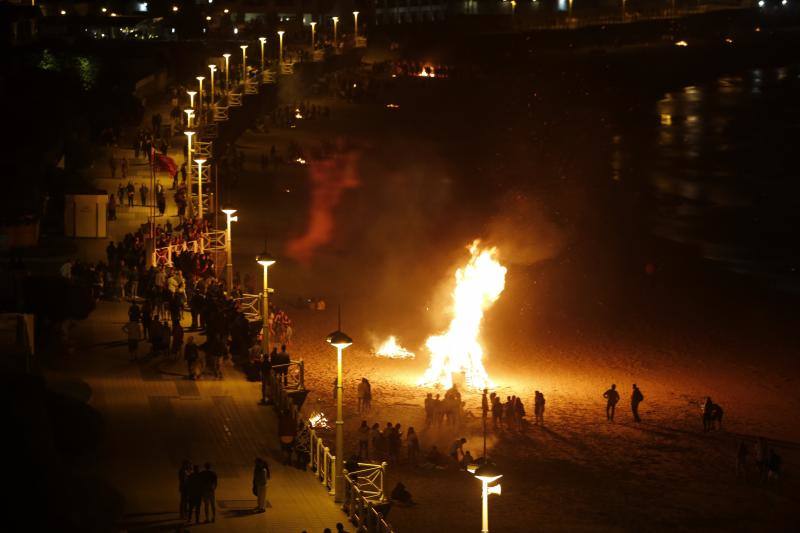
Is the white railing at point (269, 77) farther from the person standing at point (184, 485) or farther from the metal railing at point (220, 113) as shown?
the person standing at point (184, 485)

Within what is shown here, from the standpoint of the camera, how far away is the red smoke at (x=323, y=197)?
4722 cm

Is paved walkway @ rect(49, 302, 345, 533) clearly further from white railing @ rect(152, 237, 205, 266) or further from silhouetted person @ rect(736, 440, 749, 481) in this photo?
silhouetted person @ rect(736, 440, 749, 481)

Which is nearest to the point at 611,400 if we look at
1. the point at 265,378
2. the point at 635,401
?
the point at 635,401

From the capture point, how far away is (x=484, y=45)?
10669cm

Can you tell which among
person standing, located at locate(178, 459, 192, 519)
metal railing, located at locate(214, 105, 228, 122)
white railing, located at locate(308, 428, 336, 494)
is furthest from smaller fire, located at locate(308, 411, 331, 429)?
metal railing, located at locate(214, 105, 228, 122)

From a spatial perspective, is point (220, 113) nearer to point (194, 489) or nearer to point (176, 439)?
point (176, 439)

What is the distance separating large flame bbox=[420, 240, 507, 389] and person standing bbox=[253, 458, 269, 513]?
11.9 meters

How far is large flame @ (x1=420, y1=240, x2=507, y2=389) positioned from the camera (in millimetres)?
34406

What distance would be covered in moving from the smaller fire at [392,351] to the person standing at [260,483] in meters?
14.1

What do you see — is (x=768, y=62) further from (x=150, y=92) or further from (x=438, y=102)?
(x=150, y=92)

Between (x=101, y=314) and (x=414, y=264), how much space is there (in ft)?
50.5

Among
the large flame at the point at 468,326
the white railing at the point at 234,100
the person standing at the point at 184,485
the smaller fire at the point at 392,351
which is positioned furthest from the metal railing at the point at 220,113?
the person standing at the point at 184,485

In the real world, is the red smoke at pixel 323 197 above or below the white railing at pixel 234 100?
below

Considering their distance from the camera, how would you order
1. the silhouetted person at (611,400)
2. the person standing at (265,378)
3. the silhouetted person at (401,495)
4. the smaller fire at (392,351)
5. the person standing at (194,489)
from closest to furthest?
the person standing at (194,489) < the silhouetted person at (401,495) < the person standing at (265,378) < the silhouetted person at (611,400) < the smaller fire at (392,351)
